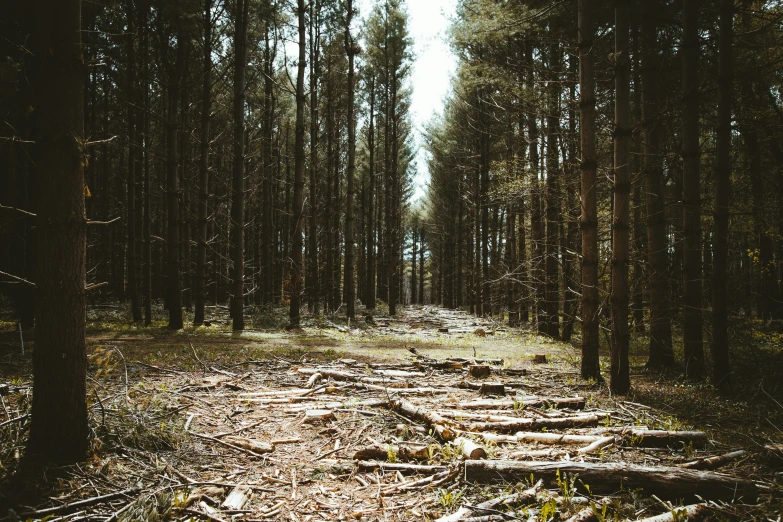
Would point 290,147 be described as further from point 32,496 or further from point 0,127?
point 32,496

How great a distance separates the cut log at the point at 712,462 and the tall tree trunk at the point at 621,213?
7.96 ft

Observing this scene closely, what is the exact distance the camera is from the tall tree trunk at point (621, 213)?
5.91 m

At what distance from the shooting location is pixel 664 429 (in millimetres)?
4418

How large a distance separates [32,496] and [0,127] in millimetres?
9317

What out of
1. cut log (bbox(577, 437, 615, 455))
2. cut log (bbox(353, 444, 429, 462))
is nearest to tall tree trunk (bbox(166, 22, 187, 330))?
cut log (bbox(353, 444, 429, 462))

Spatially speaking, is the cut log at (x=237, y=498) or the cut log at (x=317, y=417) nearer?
the cut log at (x=237, y=498)

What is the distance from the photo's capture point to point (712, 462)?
348cm

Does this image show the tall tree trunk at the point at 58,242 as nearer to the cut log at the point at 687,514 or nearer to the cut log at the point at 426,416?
the cut log at the point at 426,416

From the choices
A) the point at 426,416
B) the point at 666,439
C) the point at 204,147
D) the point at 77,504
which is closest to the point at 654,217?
the point at 666,439

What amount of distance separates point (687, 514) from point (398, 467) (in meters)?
2.01

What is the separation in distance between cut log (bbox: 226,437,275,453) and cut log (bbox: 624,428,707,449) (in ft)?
11.2

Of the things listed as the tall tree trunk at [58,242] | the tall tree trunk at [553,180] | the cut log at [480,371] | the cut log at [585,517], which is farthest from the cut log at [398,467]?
the tall tree trunk at [553,180]

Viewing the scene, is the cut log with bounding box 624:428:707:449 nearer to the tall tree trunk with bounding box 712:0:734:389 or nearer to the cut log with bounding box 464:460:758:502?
the cut log with bounding box 464:460:758:502

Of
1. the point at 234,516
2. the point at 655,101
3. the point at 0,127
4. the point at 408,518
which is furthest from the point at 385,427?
the point at 0,127
